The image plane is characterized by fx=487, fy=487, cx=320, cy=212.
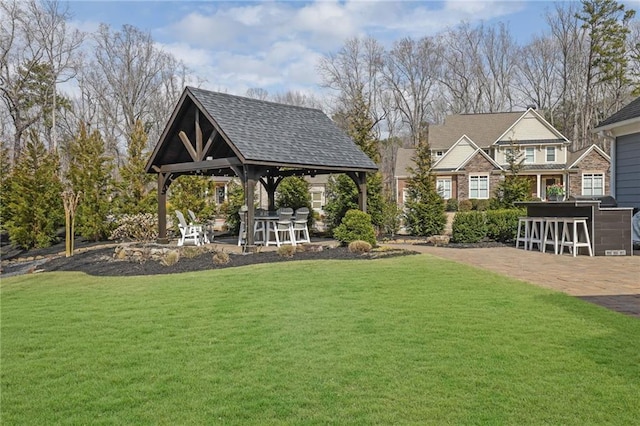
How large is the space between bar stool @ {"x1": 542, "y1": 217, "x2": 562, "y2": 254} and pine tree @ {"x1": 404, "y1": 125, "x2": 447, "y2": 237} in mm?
4889

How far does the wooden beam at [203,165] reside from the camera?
12008 mm

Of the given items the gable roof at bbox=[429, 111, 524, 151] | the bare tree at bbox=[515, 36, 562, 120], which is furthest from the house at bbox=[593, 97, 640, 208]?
the bare tree at bbox=[515, 36, 562, 120]

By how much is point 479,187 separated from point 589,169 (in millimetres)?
7405

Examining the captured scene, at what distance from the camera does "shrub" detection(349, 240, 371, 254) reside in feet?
38.2

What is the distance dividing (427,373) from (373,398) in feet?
2.16

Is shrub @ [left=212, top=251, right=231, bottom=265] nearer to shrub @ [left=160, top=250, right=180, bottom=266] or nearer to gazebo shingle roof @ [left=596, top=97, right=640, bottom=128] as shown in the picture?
shrub @ [left=160, top=250, right=180, bottom=266]

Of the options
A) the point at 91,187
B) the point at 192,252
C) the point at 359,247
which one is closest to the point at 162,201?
the point at 91,187

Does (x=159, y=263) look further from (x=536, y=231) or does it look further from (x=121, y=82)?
(x=121, y=82)

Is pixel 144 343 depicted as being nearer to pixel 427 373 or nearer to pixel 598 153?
pixel 427 373

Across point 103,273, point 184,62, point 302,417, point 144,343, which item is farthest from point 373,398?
point 184,62

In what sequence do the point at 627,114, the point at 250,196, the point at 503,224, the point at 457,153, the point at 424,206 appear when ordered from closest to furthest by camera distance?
the point at 250,196
the point at 627,114
the point at 503,224
the point at 424,206
the point at 457,153

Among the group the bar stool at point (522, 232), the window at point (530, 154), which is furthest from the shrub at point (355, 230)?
the window at point (530, 154)

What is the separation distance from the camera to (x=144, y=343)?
4.88 meters

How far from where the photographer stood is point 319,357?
4.39 metres
